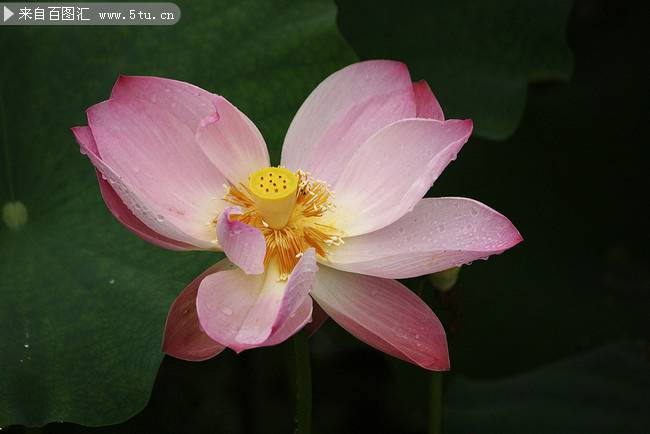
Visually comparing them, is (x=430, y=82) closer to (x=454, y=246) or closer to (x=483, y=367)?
(x=483, y=367)

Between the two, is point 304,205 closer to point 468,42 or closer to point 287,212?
point 287,212

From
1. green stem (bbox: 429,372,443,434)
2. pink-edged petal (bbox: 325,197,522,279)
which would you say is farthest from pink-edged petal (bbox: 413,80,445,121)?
green stem (bbox: 429,372,443,434)

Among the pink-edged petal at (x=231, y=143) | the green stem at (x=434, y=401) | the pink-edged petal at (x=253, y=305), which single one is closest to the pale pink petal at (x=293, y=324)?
the pink-edged petal at (x=253, y=305)

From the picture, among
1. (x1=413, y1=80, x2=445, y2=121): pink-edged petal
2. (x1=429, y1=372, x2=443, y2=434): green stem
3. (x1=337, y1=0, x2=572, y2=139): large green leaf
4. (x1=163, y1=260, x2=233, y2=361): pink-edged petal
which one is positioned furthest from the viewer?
(x1=337, y1=0, x2=572, y2=139): large green leaf

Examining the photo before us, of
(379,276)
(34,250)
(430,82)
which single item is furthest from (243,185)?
(430,82)

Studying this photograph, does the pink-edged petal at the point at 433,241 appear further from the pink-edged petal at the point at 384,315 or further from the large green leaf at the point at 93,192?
the large green leaf at the point at 93,192

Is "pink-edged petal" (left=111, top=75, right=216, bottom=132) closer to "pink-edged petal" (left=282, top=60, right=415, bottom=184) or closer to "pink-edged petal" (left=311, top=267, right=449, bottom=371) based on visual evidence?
"pink-edged petal" (left=282, top=60, right=415, bottom=184)
